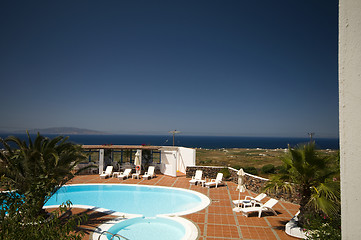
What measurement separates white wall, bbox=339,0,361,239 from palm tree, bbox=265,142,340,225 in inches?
264

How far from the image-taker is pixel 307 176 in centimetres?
717

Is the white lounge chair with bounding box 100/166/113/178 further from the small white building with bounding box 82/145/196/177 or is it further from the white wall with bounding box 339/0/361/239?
the white wall with bounding box 339/0/361/239

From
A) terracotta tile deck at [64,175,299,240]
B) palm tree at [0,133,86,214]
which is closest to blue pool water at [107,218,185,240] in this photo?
terracotta tile deck at [64,175,299,240]

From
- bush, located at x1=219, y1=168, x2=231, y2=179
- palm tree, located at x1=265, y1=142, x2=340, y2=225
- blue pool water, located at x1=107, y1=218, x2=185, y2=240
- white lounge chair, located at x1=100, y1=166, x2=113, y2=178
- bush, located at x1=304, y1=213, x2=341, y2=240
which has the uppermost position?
palm tree, located at x1=265, y1=142, x2=340, y2=225

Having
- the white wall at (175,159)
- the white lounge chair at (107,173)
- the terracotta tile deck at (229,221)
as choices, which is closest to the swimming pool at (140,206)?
the terracotta tile deck at (229,221)

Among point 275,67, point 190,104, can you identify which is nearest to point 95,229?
point 275,67

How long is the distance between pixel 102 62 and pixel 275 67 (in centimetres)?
3732

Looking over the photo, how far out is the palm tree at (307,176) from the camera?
6875 millimetres

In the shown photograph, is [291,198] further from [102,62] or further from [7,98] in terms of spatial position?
[7,98]

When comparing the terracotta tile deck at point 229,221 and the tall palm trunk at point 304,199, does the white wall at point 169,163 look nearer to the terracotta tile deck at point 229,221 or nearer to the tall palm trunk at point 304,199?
the terracotta tile deck at point 229,221

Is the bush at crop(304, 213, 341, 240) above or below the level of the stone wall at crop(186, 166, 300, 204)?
above

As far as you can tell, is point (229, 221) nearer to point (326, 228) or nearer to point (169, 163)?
point (326, 228)

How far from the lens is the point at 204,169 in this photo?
17.4 meters

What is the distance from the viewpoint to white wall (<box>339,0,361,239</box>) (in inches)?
32.4
